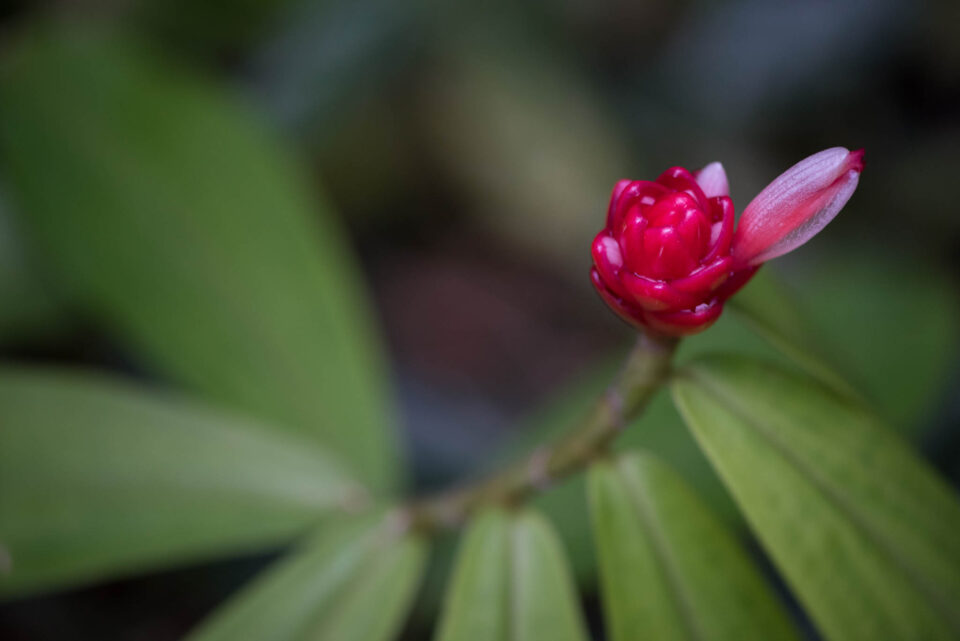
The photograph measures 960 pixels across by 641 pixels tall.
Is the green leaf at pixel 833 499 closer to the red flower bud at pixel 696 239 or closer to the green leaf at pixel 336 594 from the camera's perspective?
the red flower bud at pixel 696 239

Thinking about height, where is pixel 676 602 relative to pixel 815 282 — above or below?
below

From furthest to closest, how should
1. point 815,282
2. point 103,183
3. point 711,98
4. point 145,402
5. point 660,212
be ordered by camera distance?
1. point 711,98
2. point 815,282
3. point 103,183
4. point 145,402
5. point 660,212

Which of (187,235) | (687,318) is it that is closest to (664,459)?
(687,318)

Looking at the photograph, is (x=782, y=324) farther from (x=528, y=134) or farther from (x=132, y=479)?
(x=528, y=134)

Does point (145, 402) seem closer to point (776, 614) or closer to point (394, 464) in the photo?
point (394, 464)

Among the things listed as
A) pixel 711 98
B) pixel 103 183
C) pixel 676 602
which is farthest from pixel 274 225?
pixel 711 98

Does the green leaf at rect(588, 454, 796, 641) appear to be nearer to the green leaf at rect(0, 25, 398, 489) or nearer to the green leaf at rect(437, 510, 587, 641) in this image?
the green leaf at rect(437, 510, 587, 641)
